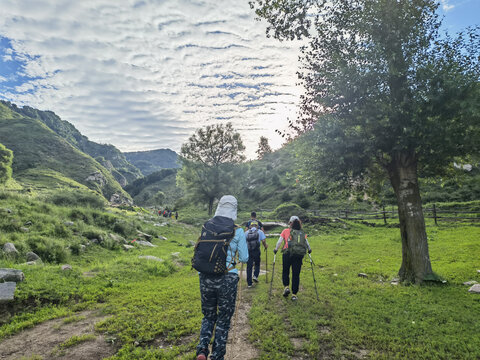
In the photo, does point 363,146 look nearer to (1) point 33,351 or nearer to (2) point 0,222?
(1) point 33,351

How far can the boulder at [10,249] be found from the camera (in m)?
10.6

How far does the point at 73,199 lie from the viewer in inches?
992

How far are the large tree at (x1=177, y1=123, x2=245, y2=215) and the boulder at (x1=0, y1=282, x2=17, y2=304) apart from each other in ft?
129

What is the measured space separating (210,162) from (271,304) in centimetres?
4251

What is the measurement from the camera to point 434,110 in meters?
9.09

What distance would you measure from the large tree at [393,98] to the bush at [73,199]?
22.7 meters

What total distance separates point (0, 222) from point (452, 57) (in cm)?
2239

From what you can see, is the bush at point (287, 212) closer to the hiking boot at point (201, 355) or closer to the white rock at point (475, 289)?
the white rock at point (475, 289)

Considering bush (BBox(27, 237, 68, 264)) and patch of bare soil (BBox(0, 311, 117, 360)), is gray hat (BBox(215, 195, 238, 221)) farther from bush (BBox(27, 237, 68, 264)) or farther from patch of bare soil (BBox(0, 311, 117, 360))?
bush (BBox(27, 237, 68, 264))

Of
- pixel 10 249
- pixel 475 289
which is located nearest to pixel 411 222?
pixel 475 289

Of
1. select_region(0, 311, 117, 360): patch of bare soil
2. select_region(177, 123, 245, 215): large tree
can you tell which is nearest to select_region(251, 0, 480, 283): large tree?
select_region(0, 311, 117, 360): patch of bare soil

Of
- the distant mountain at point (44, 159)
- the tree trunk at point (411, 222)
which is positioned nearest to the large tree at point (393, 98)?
the tree trunk at point (411, 222)

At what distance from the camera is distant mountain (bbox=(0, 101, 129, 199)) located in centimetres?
9329

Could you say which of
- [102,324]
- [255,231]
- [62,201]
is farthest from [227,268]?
[62,201]
